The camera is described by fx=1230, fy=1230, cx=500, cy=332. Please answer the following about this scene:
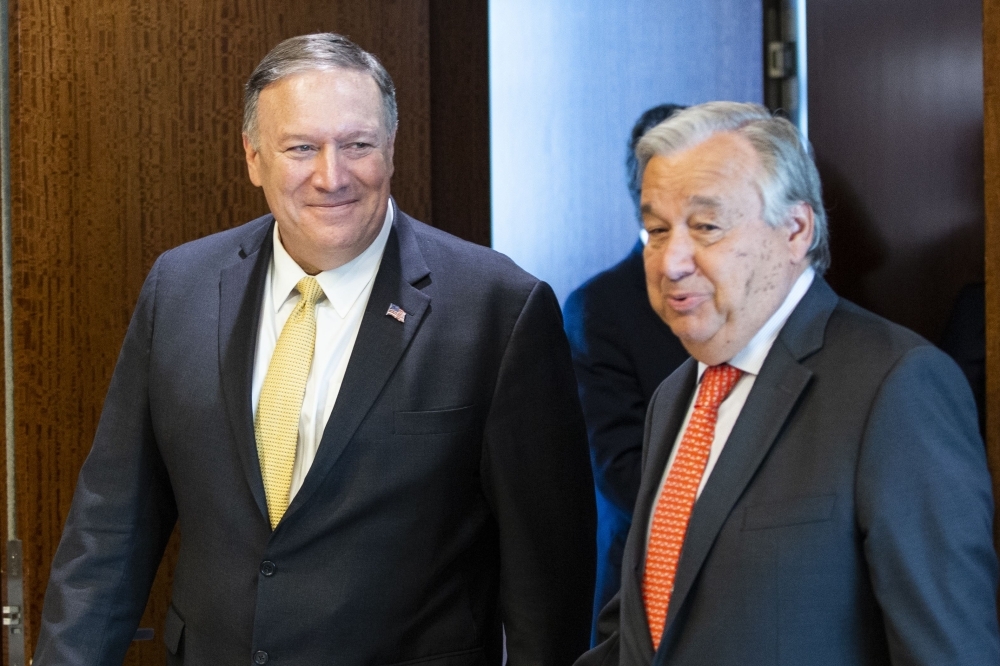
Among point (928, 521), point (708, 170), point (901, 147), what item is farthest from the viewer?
point (901, 147)

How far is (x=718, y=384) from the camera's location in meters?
1.63

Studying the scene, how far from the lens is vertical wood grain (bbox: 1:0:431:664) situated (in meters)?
2.55

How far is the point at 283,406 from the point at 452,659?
1.69 feet

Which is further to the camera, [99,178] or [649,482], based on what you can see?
[99,178]

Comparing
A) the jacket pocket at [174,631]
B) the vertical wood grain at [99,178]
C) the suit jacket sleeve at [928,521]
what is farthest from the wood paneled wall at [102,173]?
the suit jacket sleeve at [928,521]

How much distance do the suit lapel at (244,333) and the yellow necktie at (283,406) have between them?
3 centimetres

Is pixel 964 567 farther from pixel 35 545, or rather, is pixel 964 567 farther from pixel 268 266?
pixel 35 545

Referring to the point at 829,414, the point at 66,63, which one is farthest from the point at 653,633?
the point at 66,63

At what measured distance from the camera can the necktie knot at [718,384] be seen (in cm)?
162

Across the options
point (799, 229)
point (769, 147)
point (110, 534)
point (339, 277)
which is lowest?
point (110, 534)

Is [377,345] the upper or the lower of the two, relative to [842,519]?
upper

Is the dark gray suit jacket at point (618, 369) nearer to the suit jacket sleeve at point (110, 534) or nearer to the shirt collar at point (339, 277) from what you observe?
the shirt collar at point (339, 277)

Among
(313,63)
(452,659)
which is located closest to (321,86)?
(313,63)

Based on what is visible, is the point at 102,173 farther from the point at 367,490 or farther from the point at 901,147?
the point at 901,147
